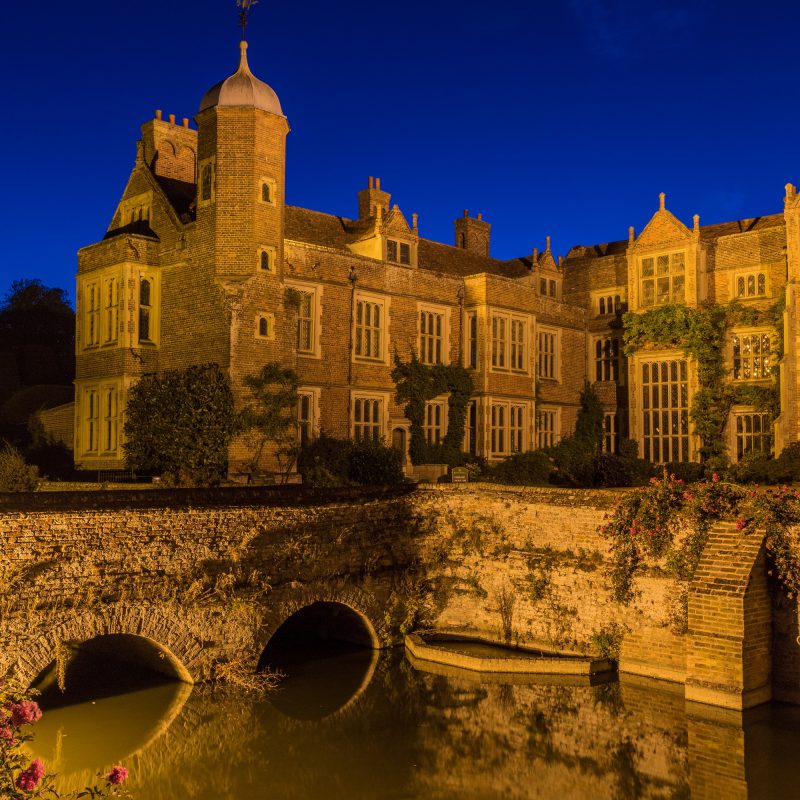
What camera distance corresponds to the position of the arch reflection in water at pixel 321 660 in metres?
15.5

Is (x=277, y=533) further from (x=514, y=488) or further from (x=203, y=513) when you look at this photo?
(x=514, y=488)

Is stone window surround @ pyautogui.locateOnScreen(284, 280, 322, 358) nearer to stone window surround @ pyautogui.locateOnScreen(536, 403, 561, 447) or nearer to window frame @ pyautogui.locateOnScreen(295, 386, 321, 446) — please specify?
window frame @ pyautogui.locateOnScreen(295, 386, 321, 446)

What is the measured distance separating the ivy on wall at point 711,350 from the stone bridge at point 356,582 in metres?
13.5

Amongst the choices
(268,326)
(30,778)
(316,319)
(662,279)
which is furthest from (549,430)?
(30,778)

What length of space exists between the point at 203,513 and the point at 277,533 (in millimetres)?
1659

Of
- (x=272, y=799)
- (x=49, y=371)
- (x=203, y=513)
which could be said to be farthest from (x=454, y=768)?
(x=49, y=371)

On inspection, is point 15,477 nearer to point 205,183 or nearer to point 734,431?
point 205,183

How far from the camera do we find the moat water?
479 inches

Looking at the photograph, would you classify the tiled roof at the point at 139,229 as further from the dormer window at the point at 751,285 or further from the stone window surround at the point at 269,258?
the dormer window at the point at 751,285

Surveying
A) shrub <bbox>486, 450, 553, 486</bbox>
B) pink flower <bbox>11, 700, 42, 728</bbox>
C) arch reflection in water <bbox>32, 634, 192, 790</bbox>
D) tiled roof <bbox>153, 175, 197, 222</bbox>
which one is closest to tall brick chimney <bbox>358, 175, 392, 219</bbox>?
tiled roof <bbox>153, 175, 197, 222</bbox>

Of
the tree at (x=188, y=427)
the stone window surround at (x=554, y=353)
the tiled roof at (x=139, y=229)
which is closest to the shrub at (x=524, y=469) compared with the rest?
the stone window surround at (x=554, y=353)

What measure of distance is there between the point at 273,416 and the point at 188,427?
2.19 metres

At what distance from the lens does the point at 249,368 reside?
2264cm

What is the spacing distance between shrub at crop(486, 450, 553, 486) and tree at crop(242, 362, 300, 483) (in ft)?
21.3
